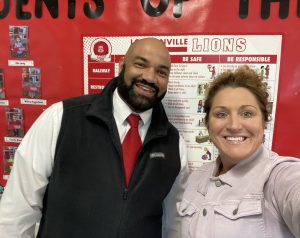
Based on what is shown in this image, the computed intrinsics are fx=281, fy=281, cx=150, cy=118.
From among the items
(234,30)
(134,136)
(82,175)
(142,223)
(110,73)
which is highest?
(234,30)

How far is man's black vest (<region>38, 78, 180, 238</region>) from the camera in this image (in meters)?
0.92

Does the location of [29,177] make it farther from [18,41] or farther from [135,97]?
[18,41]

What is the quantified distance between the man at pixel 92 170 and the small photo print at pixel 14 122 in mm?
399

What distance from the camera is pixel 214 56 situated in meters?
1.15

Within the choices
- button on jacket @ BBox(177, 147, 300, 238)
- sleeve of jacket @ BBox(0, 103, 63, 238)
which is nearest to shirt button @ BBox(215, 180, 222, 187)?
button on jacket @ BBox(177, 147, 300, 238)

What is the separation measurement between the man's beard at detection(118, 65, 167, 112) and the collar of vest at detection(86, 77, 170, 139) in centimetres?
5

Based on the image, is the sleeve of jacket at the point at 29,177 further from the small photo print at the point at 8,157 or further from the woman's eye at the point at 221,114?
the woman's eye at the point at 221,114

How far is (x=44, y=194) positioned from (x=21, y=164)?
0.14 m

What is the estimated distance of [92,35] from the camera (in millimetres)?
1228

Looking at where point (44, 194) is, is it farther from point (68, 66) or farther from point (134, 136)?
point (68, 66)

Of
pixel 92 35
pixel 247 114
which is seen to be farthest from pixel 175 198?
pixel 92 35

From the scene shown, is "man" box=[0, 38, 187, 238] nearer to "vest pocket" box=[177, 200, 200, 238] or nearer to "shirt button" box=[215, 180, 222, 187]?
"vest pocket" box=[177, 200, 200, 238]

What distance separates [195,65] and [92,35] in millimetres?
467

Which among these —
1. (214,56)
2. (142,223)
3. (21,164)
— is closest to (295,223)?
(142,223)
